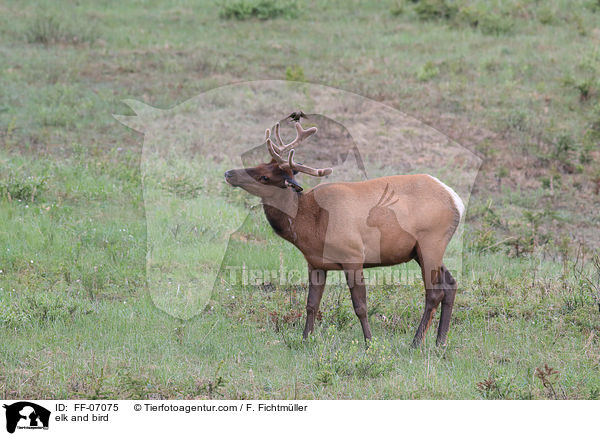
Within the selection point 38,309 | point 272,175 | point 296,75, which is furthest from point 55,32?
point 272,175

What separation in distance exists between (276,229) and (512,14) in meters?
15.7

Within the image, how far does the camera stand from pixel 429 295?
26.0 ft

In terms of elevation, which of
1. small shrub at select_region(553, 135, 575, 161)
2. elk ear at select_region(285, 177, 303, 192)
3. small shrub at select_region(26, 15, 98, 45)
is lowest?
small shrub at select_region(553, 135, 575, 161)

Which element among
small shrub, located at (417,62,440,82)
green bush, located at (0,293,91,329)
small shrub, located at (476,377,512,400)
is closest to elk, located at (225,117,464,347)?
small shrub, located at (476,377,512,400)

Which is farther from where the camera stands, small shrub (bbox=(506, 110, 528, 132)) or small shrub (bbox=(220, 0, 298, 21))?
small shrub (bbox=(220, 0, 298, 21))

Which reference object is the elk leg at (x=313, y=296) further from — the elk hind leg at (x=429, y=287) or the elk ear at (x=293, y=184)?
A: the elk hind leg at (x=429, y=287)

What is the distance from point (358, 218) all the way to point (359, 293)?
0.76m

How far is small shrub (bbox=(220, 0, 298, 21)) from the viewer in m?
21.1

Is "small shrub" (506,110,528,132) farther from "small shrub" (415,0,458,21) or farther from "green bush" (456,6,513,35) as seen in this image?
"small shrub" (415,0,458,21)

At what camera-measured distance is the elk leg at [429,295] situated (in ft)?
25.7

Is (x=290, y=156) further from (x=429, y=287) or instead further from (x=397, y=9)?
(x=397, y=9)
